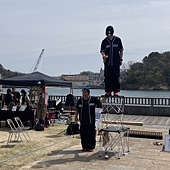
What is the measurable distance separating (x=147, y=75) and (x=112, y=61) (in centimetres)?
3674

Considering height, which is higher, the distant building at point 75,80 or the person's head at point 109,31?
the person's head at point 109,31

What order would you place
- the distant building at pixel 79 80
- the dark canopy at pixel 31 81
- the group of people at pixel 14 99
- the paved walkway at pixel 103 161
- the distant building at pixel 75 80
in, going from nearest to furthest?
the paved walkway at pixel 103 161
the dark canopy at pixel 31 81
the group of people at pixel 14 99
the distant building at pixel 79 80
the distant building at pixel 75 80

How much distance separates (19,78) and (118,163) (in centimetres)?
640

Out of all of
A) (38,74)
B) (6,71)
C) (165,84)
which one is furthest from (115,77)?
(165,84)

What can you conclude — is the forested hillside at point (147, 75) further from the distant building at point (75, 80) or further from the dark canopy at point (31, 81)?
the dark canopy at point (31, 81)

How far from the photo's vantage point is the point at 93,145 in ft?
23.9

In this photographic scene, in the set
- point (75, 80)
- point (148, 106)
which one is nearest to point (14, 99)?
point (75, 80)

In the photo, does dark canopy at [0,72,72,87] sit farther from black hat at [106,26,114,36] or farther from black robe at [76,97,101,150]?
black hat at [106,26,114,36]

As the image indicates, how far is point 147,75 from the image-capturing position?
43281mm

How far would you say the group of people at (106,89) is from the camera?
7.21 metres

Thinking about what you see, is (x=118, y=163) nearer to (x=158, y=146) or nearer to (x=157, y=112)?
(x=158, y=146)

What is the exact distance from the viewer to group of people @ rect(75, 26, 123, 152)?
7.21 meters

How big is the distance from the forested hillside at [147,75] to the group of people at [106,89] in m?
31.0

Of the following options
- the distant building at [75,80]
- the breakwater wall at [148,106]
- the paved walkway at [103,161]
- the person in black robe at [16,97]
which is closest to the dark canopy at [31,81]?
the person in black robe at [16,97]
